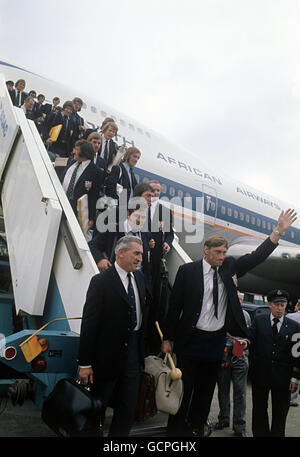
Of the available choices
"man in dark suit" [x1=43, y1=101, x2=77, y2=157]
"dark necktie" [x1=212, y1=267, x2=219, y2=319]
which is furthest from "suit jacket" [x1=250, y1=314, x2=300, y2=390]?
"man in dark suit" [x1=43, y1=101, x2=77, y2=157]

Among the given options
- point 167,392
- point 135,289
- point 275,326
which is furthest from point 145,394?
point 275,326

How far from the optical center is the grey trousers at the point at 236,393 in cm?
405

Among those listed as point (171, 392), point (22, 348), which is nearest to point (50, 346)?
point (22, 348)

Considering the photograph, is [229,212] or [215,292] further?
[229,212]

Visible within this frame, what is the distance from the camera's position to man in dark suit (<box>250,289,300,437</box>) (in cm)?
330

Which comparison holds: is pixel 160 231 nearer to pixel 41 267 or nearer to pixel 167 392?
pixel 41 267

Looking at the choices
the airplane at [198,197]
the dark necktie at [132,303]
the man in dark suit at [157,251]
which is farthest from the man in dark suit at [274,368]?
the airplane at [198,197]

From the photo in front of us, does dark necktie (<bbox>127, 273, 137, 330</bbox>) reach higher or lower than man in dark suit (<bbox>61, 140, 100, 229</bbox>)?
lower

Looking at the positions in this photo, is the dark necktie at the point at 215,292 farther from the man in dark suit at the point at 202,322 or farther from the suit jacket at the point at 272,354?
the suit jacket at the point at 272,354

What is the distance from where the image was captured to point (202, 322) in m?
3.04

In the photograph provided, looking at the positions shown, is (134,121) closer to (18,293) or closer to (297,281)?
(297,281)

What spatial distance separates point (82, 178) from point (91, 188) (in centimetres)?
15

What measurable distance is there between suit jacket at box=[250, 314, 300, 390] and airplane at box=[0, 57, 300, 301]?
538 cm

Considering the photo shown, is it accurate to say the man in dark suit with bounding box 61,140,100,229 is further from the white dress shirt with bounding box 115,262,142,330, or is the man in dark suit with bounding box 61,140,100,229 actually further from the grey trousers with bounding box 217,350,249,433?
the grey trousers with bounding box 217,350,249,433
